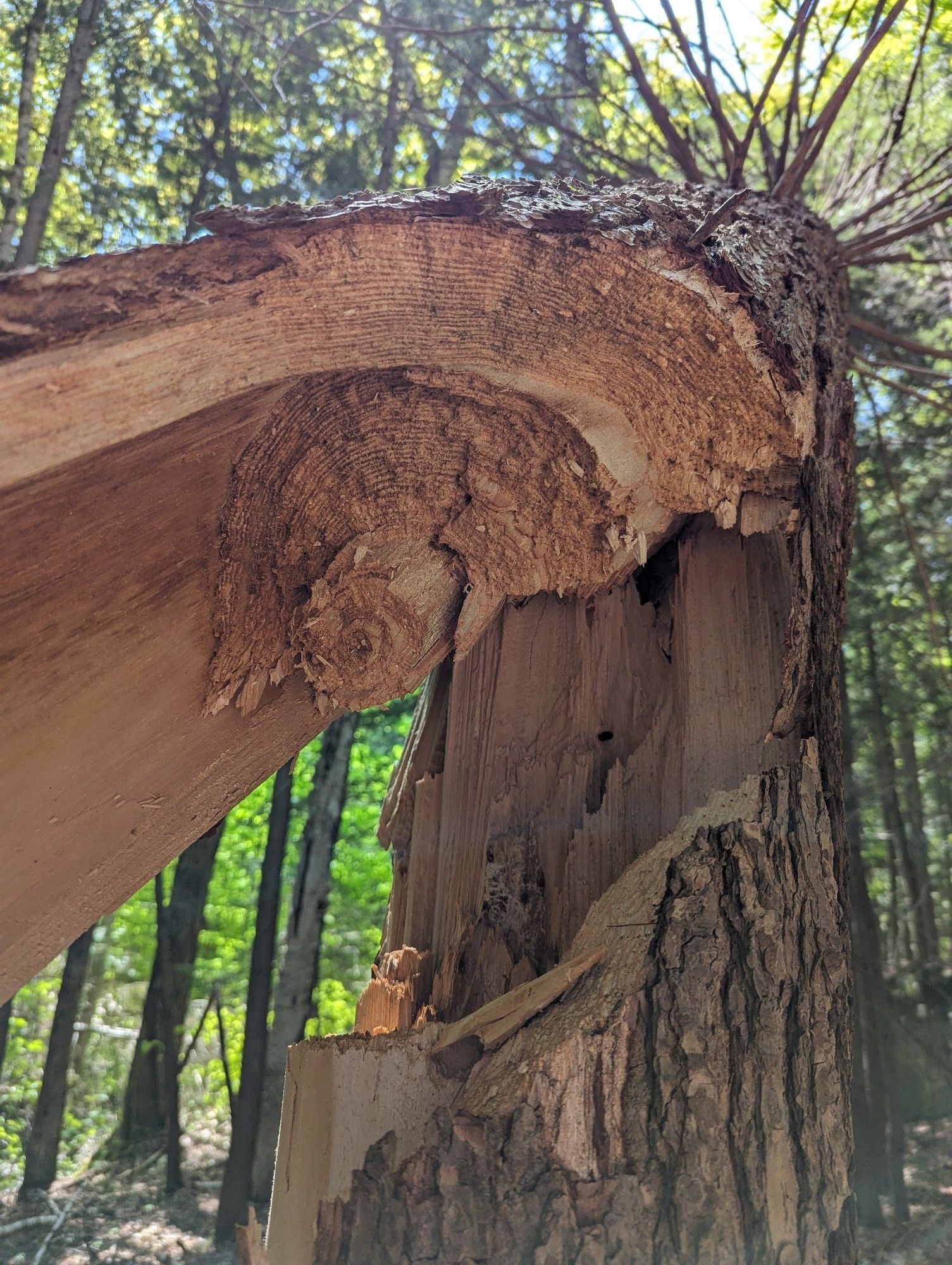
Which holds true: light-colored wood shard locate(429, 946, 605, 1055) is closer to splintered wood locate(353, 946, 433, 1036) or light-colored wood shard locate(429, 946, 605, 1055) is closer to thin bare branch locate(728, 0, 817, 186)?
splintered wood locate(353, 946, 433, 1036)

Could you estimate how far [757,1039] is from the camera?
1.38 m

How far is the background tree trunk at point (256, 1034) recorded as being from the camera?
562 centimetres

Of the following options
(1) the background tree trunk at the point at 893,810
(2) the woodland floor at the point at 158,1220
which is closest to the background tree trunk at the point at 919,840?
(1) the background tree trunk at the point at 893,810

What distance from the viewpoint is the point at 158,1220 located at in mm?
6211

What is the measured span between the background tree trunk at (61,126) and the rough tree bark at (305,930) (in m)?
3.37

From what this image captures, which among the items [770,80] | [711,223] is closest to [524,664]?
[711,223]

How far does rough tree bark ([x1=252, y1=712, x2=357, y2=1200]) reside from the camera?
579 cm

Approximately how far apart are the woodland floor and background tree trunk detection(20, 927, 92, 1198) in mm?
208

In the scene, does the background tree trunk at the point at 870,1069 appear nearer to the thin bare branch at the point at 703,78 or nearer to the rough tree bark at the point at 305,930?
the rough tree bark at the point at 305,930

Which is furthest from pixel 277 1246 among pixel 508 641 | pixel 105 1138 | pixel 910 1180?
pixel 105 1138

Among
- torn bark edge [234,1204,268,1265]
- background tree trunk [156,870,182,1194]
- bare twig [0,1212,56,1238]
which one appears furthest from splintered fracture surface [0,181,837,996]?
bare twig [0,1212,56,1238]

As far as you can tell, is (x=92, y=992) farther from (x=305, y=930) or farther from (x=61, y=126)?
(x=61, y=126)

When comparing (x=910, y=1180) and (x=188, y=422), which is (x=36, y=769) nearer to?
(x=188, y=422)

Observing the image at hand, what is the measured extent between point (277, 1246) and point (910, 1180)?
24.8 feet
